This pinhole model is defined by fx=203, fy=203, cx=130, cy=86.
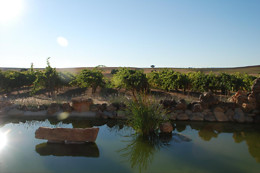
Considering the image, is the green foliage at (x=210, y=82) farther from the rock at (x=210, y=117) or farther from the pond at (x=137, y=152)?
the pond at (x=137, y=152)

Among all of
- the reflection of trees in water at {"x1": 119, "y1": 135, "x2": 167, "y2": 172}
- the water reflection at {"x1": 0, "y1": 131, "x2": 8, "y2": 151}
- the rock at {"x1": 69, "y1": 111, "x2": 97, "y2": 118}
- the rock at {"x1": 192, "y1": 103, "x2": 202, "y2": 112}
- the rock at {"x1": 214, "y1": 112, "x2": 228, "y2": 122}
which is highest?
the rock at {"x1": 192, "y1": 103, "x2": 202, "y2": 112}

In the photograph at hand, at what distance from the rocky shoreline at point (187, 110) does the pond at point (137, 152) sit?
1.08m

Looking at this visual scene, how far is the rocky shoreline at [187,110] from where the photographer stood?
7.81 m

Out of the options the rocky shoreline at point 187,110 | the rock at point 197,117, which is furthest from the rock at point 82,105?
the rock at point 197,117

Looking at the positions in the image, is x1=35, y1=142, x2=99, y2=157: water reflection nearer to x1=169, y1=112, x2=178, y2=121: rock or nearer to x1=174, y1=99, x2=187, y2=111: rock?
x1=169, y1=112, x2=178, y2=121: rock

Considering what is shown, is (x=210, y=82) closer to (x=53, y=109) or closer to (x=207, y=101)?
(x=207, y=101)

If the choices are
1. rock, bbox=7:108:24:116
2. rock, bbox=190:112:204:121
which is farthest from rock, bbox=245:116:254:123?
rock, bbox=7:108:24:116

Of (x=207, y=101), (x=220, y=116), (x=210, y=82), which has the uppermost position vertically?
(x=210, y=82)

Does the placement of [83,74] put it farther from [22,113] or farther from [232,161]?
[232,161]

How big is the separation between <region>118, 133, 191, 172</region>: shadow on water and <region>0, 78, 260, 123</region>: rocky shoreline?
188 cm

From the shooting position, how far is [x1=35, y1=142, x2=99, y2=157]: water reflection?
15.5 ft

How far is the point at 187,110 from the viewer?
819 centimetres

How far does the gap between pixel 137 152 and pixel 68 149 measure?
168 centimetres

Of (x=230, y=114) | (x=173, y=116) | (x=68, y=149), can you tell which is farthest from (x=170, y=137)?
(x=230, y=114)
